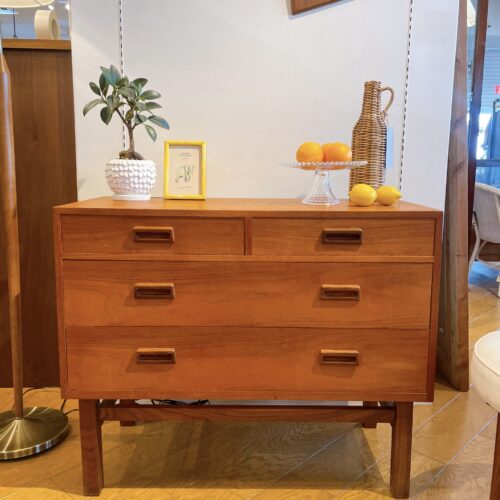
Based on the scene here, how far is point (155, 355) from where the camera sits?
1.30 metres

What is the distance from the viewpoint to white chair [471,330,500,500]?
1010mm

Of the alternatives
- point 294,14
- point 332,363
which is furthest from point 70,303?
point 294,14

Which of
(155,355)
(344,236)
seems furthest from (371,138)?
(155,355)

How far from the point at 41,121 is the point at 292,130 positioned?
0.93 meters

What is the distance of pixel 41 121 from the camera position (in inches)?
71.7

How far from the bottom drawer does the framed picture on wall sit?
1.56 feet

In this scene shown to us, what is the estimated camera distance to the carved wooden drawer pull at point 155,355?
1291 mm

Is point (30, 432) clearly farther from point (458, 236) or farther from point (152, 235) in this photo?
point (458, 236)

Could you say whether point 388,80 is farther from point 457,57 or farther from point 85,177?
point 85,177

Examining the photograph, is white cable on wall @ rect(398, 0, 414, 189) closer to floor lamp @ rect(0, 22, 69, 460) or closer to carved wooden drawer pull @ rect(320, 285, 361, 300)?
carved wooden drawer pull @ rect(320, 285, 361, 300)

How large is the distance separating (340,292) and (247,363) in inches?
12.3

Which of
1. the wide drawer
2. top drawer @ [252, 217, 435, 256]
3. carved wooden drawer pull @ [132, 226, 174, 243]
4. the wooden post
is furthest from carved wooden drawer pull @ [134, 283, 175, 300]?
the wooden post

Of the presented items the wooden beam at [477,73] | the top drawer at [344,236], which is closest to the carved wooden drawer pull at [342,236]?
the top drawer at [344,236]

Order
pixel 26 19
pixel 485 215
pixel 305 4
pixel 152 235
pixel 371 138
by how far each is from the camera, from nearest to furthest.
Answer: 1. pixel 152 235
2. pixel 371 138
3. pixel 305 4
4. pixel 485 215
5. pixel 26 19
